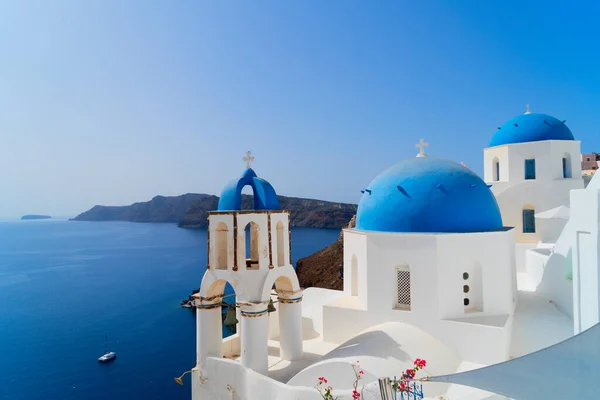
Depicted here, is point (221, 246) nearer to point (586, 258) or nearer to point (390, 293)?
point (390, 293)

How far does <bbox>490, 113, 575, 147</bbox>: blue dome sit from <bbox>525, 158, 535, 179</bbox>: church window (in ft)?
2.55

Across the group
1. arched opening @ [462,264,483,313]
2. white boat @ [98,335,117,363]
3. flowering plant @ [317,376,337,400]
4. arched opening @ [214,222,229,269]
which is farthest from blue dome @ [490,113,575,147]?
white boat @ [98,335,117,363]

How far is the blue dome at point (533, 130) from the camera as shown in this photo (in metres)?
13.7

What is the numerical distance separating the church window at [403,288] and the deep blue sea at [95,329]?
19.6 meters

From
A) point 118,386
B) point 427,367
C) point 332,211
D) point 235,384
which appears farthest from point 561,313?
point 332,211

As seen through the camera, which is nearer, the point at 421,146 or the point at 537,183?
the point at 421,146

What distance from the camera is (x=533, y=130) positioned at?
1388 centimetres

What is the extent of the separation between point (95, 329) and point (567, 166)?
35875 millimetres

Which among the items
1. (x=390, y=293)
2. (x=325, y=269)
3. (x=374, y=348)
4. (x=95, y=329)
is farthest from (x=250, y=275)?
(x=95, y=329)

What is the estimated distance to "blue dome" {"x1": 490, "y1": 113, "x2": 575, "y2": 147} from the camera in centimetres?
1371

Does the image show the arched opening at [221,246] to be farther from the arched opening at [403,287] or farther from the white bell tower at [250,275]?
the arched opening at [403,287]

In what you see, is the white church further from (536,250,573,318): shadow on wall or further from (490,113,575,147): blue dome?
(490,113,575,147): blue dome

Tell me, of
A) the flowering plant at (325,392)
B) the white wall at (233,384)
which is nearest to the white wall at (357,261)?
the flowering plant at (325,392)

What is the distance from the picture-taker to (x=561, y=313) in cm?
837
